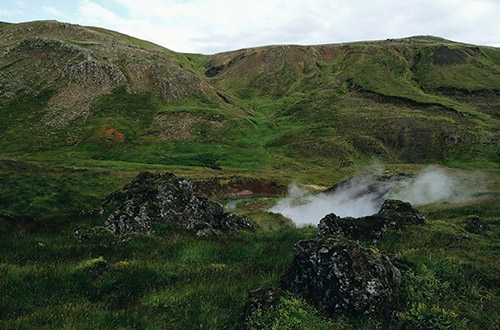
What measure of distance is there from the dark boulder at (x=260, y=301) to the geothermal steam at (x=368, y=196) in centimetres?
2459

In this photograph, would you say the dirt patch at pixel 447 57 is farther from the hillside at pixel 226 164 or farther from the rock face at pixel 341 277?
the rock face at pixel 341 277

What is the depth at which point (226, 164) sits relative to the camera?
8238 centimetres

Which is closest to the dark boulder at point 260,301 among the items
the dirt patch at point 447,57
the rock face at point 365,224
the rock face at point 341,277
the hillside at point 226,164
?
the hillside at point 226,164

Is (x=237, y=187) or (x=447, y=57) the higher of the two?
(x=447, y=57)

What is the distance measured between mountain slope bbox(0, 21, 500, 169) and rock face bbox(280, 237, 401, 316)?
72.3m

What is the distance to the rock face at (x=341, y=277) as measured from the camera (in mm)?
7207

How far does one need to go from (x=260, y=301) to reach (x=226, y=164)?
7580cm

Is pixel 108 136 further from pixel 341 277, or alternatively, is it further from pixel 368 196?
pixel 341 277

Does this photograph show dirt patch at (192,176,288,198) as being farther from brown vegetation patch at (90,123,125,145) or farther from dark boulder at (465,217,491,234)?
brown vegetation patch at (90,123,125,145)

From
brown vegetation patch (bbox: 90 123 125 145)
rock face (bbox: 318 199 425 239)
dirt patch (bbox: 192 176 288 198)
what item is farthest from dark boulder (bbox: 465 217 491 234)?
brown vegetation patch (bbox: 90 123 125 145)

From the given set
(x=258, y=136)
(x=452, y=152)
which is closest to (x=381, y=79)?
(x=452, y=152)

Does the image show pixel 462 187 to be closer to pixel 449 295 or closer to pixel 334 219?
pixel 334 219

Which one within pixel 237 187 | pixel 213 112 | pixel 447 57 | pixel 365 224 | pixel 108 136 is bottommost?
pixel 237 187

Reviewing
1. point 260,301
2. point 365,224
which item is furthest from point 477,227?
point 260,301
